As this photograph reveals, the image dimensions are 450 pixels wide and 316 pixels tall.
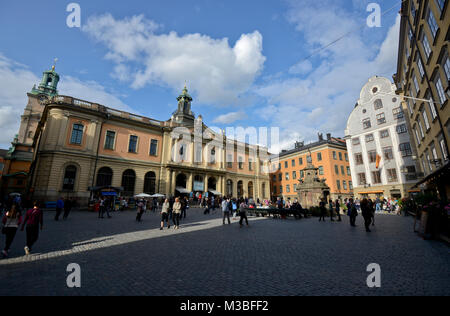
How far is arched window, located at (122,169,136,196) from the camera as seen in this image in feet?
91.1

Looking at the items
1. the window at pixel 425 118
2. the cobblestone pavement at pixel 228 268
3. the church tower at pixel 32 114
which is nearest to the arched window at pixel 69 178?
the cobblestone pavement at pixel 228 268

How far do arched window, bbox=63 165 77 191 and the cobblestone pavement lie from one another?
19.2 m

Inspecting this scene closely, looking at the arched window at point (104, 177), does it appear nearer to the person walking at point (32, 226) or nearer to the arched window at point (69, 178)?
the arched window at point (69, 178)

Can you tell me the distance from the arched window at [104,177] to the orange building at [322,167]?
29.3m

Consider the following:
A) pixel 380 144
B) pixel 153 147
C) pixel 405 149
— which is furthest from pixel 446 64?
pixel 153 147

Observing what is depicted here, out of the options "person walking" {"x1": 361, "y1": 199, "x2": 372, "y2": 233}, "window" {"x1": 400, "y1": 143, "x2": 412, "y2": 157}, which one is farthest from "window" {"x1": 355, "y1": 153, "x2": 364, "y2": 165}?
"person walking" {"x1": 361, "y1": 199, "x2": 372, "y2": 233}

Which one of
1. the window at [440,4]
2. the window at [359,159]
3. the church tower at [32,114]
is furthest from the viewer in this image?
the church tower at [32,114]

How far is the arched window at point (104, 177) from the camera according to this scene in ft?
85.8

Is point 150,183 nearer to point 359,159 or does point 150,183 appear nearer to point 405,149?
point 359,159

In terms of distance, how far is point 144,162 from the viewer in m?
29.8

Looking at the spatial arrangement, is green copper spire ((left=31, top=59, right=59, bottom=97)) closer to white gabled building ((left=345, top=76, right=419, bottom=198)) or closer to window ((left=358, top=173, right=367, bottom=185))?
white gabled building ((left=345, top=76, right=419, bottom=198))

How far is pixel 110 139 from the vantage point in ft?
91.9
